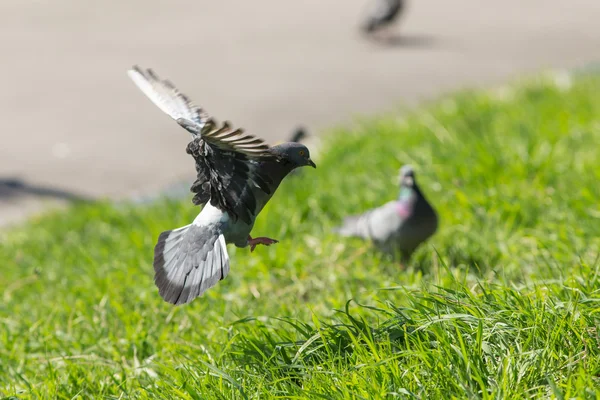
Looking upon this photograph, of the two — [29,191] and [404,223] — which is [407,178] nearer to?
[404,223]

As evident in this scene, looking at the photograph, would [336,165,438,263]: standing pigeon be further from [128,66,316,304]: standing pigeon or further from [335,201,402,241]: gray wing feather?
[128,66,316,304]: standing pigeon

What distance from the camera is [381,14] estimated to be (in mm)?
10602

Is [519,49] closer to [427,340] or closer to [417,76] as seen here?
[417,76]

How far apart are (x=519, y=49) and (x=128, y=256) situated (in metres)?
7.25

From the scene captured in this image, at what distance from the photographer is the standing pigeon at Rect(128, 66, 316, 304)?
2.52 meters

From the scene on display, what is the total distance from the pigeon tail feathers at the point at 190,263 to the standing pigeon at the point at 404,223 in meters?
1.88

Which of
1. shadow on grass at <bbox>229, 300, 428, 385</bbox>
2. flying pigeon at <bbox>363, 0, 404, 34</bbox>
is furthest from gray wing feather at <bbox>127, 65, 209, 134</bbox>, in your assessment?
flying pigeon at <bbox>363, 0, 404, 34</bbox>

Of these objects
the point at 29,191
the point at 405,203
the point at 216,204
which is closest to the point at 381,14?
the point at 29,191

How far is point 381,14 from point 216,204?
8.37m

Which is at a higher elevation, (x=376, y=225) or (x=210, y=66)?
(x=376, y=225)

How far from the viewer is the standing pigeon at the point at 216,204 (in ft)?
8.27

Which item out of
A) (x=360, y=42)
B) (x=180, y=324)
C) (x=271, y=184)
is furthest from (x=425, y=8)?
(x=271, y=184)

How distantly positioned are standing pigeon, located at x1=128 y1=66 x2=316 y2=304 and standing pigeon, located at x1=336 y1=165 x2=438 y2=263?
1.78m

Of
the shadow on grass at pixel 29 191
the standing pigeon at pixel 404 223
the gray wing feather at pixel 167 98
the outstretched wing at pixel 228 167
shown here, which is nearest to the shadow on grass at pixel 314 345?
the outstretched wing at pixel 228 167
